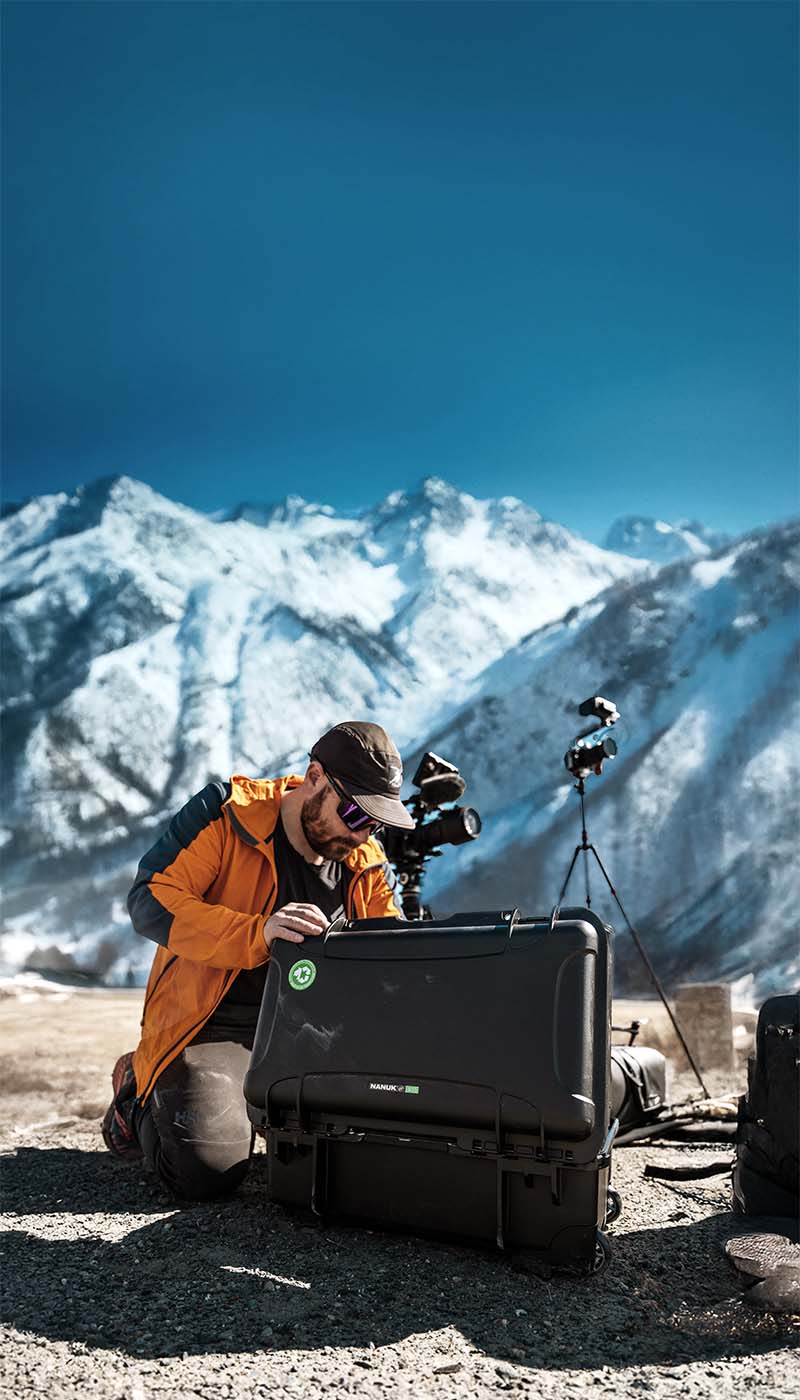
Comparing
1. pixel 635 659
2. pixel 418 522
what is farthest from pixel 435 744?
pixel 418 522

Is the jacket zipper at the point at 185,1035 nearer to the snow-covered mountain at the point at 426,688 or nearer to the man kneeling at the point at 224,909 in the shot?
the man kneeling at the point at 224,909

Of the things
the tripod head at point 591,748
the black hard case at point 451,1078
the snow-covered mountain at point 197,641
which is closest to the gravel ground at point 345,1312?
the black hard case at point 451,1078

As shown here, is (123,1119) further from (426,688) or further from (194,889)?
(426,688)

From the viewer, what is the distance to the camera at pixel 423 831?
3.40 m

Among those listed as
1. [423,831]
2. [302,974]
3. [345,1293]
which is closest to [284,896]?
[302,974]

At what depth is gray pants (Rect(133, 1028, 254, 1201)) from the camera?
7.35 ft

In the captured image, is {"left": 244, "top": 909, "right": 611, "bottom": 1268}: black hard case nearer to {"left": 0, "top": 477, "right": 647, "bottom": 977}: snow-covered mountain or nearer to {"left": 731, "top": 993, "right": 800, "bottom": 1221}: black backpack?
{"left": 731, "top": 993, "right": 800, "bottom": 1221}: black backpack

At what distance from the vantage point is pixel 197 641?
1738 centimetres

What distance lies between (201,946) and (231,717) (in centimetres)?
1443

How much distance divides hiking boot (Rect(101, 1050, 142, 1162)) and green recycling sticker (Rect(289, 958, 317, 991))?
0.91 m

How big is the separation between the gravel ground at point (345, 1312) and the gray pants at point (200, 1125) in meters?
0.07

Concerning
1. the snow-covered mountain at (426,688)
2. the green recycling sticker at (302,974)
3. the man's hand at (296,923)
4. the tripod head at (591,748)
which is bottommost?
the green recycling sticker at (302,974)

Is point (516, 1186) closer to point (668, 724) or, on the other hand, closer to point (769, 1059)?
point (769, 1059)

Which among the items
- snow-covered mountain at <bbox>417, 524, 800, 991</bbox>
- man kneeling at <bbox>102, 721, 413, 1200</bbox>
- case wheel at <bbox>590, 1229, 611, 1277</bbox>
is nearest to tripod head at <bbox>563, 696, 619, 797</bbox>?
man kneeling at <bbox>102, 721, 413, 1200</bbox>
